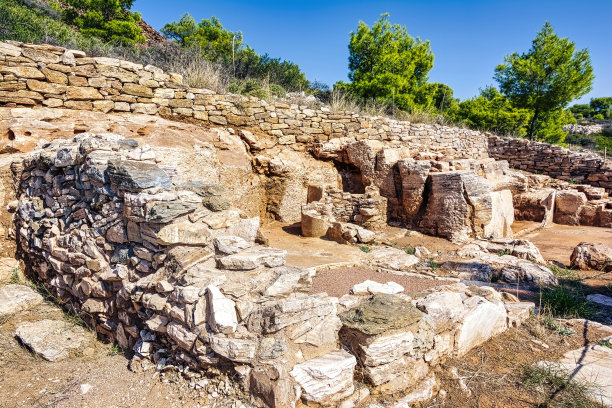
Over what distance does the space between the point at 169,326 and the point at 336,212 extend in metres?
6.15

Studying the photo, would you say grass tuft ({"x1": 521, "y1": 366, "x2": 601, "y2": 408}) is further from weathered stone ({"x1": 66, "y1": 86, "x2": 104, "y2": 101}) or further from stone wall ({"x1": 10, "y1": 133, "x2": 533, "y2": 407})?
weathered stone ({"x1": 66, "y1": 86, "x2": 104, "y2": 101})

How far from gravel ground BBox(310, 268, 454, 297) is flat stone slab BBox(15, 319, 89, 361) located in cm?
264

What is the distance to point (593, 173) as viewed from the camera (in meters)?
→ 13.3

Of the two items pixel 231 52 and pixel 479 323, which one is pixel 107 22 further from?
pixel 479 323

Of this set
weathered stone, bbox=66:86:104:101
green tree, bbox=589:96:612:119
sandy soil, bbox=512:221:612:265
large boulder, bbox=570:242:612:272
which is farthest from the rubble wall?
green tree, bbox=589:96:612:119

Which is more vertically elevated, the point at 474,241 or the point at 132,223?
the point at 132,223

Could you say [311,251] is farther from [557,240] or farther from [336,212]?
[557,240]

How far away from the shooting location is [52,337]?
341cm

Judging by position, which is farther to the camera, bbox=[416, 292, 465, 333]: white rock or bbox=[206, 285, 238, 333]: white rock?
bbox=[416, 292, 465, 333]: white rock

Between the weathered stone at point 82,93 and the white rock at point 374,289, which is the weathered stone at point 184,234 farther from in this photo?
the weathered stone at point 82,93

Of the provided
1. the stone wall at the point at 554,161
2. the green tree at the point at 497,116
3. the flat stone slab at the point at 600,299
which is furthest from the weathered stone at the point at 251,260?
the green tree at the point at 497,116

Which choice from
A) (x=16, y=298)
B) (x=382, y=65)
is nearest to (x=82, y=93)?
(x=16, y=298)

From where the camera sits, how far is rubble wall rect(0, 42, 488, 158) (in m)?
6.04

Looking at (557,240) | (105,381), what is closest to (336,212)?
(557,240)
